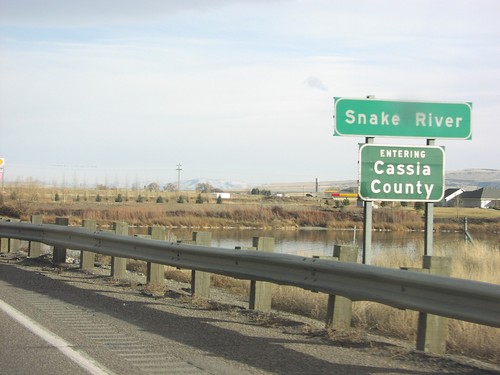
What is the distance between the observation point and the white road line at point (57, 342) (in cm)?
641

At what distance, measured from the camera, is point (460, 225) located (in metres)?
39.8

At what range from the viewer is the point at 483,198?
87.1 meters

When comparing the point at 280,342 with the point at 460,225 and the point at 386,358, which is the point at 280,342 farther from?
the point at 460,225

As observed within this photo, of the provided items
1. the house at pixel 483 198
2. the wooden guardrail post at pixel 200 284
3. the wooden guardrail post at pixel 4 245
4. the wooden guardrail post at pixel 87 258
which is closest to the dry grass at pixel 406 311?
the wooden guardrail post at pixel 200 284

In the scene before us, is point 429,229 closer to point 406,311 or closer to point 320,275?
point 406,311

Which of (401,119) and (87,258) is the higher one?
(401,119)

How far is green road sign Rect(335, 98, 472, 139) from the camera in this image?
11.3m

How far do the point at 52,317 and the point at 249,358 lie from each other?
3.27 metres

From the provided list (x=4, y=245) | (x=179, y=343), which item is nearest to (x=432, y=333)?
(x=179, y=343)

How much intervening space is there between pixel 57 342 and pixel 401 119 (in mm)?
6761

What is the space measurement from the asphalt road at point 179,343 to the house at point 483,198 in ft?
262

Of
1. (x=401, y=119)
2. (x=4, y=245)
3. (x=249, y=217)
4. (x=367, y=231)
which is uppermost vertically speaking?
(x=401, y=119)

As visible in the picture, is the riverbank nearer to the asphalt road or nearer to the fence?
the fence

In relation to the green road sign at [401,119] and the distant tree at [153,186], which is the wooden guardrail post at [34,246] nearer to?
the green road sign at [401,119]
